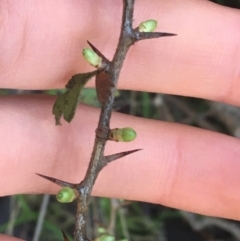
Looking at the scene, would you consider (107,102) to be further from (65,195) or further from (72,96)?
(65,195)

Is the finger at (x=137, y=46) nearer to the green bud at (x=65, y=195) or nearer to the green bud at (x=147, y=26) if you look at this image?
the green bud at (x=147, y=26)

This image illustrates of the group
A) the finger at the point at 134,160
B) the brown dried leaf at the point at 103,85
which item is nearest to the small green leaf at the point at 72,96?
the brown dried leaf at the point at 103,85

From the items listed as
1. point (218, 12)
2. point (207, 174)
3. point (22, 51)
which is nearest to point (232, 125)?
point (207, 174)

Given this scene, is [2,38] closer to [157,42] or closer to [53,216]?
[157,42]

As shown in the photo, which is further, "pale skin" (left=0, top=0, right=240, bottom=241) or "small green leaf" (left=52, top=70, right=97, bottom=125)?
"pale skin" (left=0, top=0, right=240, bottom=241)

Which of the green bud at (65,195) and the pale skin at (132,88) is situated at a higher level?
the pale skin at (132,88)

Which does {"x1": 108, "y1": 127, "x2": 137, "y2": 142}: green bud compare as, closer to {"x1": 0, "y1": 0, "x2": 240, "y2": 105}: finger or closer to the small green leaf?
the small green leaf

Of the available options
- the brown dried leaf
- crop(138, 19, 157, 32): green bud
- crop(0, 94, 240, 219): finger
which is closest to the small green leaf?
the brown dried leaf
